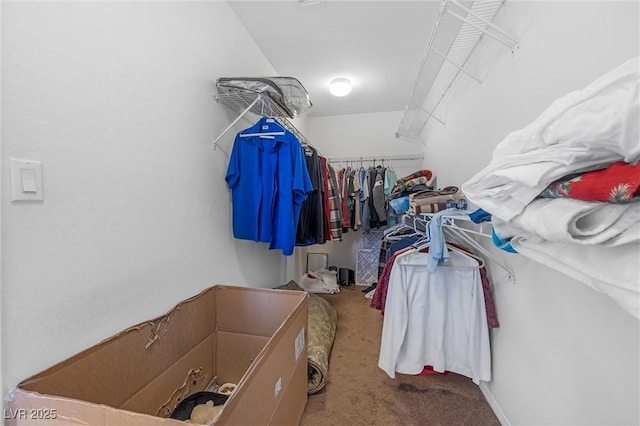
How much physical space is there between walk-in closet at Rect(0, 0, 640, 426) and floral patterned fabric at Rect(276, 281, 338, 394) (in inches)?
0.9

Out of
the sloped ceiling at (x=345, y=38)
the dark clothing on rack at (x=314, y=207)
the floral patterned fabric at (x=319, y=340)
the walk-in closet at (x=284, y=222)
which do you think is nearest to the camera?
the walk-in closet at (x=284, y=222)

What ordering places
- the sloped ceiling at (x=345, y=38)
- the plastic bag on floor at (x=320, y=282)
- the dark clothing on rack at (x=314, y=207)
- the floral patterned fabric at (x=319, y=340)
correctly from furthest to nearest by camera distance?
the plastic bag on floor at (x=320, y=282), the dark clothing on rack at (x=314, y=207), the sloped ceiling at (x=345, y=38), the floral patterned fabric at (x=319, y=340)

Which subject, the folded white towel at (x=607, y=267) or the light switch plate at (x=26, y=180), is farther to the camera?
the light switch plate at (x=26, y=180)

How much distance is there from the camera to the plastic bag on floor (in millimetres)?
3182

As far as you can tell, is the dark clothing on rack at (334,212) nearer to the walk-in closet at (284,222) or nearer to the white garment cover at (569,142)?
the walk-in closet at (284,222)

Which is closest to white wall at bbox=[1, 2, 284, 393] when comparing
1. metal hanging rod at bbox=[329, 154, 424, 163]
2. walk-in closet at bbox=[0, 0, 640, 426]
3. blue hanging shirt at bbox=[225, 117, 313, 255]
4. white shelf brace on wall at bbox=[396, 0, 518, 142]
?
walk-in closet at bbox=[0, 0, 640, 426]

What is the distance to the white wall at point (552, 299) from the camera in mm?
696

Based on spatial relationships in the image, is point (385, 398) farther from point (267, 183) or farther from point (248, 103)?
point (248, 103)

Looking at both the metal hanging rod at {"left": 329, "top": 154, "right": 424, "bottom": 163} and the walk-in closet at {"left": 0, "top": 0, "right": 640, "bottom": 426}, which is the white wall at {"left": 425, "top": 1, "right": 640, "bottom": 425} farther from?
the metal hanging rod at {"left": 329, "top": 154, "right": 424, "bottom": 163}

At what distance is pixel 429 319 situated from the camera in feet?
4.75

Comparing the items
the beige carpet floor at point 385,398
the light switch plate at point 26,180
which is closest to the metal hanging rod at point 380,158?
the beige carpet floor at point 385,398

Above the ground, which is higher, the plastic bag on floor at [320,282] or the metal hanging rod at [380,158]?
the metal hanging rod at [380,158]

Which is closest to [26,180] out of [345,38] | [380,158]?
[345,38]

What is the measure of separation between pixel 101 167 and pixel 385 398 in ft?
5.95
